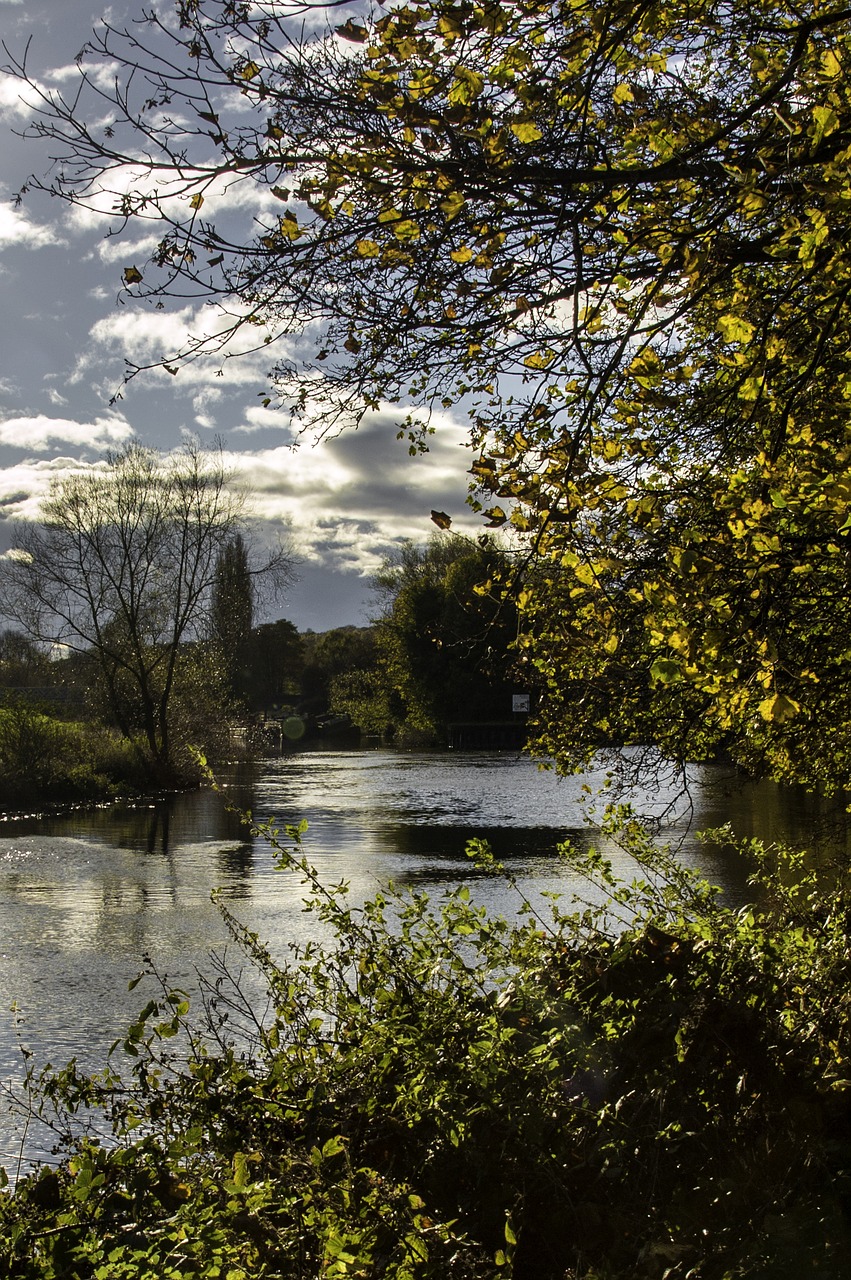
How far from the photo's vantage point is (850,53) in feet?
13.7

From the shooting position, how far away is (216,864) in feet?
68.5

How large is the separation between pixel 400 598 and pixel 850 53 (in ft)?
210

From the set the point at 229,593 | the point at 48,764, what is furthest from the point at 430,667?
the point at 48,764

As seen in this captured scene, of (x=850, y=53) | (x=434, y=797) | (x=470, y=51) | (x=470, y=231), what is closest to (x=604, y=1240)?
(x=470, y=231)

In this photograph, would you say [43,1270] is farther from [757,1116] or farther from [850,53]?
[850,53]

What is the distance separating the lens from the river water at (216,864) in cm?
1111

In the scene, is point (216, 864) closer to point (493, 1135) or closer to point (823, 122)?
point (493, 1135)

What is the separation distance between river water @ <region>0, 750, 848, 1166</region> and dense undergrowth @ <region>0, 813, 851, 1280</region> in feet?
5.06

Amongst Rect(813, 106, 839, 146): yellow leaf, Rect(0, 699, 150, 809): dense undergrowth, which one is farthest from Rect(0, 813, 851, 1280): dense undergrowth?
Rect(0, 699, 150, 809): dense undergrowth

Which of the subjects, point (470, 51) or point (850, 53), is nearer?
point (850, 53)

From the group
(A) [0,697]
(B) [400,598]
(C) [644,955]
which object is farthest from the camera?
(B) [400,598]

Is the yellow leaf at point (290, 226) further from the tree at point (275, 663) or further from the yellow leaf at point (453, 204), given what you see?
the tree at point (275, 663)

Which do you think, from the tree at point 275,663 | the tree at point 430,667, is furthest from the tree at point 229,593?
the tree at point 275,663

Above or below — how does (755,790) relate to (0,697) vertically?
below
